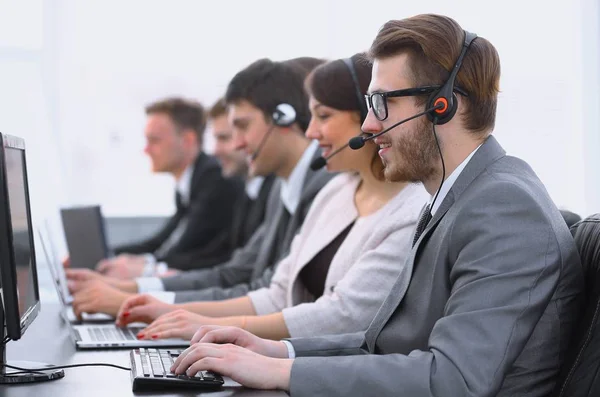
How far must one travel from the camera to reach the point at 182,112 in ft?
16.0

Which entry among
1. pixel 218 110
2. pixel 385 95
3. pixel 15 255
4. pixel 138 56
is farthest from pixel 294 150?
pixel 138 56

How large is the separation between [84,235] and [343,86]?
1.42 m

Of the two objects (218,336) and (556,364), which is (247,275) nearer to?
(218,336)

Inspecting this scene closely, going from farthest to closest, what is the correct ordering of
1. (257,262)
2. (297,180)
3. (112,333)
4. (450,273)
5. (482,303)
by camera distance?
1. (257,262)
2. (297,180)
3. (112,333)
4. (450,273)
5. (482,303)

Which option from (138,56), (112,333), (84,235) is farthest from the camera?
(138,56)

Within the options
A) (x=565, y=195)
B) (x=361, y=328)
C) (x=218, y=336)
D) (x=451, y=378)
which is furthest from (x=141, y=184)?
(x=451, y=378)

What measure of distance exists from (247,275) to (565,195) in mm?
1305

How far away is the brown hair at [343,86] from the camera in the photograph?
2.12 m

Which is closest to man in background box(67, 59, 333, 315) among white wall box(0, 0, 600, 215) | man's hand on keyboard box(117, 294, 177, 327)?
man's hand on keyboard box(117, 294, 177, 327)

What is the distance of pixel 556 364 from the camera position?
139 centimetres

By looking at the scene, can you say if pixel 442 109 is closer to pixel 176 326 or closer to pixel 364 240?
pixel 364 240

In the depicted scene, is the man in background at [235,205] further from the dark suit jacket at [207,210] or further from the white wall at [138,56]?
the white wall at [138,56]

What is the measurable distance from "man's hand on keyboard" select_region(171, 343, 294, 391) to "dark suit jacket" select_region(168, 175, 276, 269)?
255 cm

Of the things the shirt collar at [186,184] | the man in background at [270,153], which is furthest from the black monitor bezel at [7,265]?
the shirt collar at [186,184]
